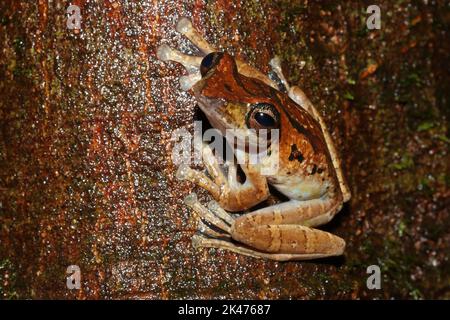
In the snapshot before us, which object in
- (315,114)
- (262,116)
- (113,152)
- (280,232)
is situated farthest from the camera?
(315,114)

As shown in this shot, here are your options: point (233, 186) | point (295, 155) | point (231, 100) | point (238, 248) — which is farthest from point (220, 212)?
point (231, 100)

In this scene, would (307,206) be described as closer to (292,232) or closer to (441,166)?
(292,232)

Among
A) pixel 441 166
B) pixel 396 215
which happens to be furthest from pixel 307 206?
pixel 441 166

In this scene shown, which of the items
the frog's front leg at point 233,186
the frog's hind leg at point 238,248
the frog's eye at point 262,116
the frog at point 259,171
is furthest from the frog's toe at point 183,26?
the frog's hind leg at point 238,248

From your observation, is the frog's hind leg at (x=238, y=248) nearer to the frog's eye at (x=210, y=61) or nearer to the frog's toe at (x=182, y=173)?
the frog's toe at (x=182, y=173)

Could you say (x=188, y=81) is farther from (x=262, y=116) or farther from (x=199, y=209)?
(x=199, y=209)

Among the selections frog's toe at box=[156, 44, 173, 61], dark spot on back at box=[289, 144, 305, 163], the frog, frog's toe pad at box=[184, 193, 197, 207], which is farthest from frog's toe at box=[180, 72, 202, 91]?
dark spot on back at box=[289, 144, 305, 163]
